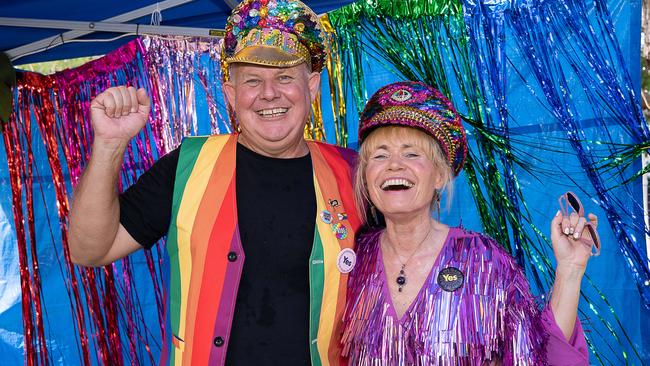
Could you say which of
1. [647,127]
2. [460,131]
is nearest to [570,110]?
[647,127]

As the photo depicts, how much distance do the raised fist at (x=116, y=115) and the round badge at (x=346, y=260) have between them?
685 millimetres

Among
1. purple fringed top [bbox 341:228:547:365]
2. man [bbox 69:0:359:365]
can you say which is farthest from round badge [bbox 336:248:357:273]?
purple fringed top [bbox 341:228:547:365]

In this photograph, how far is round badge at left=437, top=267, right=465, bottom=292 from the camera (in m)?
1.93

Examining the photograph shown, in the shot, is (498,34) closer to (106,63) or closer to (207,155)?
(207,155)

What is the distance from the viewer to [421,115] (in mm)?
1988

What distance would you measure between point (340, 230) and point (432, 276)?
326mm

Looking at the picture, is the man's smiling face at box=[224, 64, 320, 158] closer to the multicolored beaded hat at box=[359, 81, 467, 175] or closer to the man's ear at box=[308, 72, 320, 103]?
the man's ear at box=[308, 72, 320, 103]

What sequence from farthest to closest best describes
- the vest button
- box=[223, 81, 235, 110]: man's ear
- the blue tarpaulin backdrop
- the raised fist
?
the blue tarpaulin backdrop
box=[223, 81, 235, 110]: man's ear
the vest button
the raised fist

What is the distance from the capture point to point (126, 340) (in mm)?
3521

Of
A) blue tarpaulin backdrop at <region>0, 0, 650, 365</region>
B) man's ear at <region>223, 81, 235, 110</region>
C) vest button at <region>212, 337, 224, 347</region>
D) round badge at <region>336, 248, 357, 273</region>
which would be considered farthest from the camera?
blue tarpaulin backdrop at <region>0, 0, 650, 365</region>

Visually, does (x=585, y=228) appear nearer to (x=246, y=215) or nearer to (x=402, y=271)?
(x=402, y=271)

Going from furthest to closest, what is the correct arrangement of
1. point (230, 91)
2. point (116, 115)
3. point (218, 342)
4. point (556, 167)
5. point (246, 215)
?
1. point (556, 167)
2. point (230, 91)
3. point (246, 215)
4. point (218, 342)
5. point (116, 115)

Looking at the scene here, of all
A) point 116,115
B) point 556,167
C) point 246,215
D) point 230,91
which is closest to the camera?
point 116,115

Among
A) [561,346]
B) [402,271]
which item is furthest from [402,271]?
[561,346]
